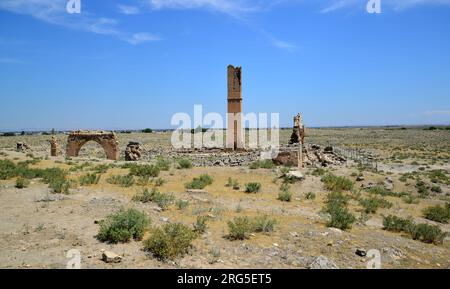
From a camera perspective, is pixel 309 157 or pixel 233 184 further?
pixel 309 157

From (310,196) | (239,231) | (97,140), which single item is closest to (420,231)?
(310,196)

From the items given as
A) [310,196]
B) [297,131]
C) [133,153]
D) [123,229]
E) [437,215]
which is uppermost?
[297,131]

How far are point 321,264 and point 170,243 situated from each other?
2.69 m

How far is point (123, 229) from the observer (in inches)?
268

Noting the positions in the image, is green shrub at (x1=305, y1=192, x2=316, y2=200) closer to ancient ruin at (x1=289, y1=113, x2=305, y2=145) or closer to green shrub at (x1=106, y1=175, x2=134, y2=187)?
green shrub at (x1=106, y1=175, x2=134, y2=187)

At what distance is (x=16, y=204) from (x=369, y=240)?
9.02 m

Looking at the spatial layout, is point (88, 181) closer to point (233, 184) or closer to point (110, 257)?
point (233, 184)

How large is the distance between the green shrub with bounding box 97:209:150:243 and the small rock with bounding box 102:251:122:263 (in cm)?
76

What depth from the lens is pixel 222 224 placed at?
834 centimetres
